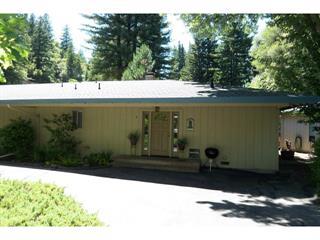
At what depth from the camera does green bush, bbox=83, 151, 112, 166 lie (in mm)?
12972

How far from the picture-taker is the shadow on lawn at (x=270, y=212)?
22.0ft

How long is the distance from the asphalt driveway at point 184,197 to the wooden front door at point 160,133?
6.57 ft

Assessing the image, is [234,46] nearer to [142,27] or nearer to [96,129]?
[142,27]

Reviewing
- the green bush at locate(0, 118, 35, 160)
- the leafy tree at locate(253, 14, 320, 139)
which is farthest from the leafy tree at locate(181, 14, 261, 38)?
the green bush at locate(0, 118, 35, 160)

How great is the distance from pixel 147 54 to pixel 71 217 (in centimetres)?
2325

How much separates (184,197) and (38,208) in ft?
12.6

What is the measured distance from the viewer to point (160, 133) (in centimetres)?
1370

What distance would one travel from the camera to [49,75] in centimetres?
5016

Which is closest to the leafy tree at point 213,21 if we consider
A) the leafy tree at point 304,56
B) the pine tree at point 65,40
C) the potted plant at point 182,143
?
the leafy tree at point 304,56

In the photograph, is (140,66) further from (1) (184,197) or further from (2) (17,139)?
(1) (184,197)

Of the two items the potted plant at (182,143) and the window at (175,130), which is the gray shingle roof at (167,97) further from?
the potted plant at (182,143)

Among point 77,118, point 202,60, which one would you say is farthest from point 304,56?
point 202,60

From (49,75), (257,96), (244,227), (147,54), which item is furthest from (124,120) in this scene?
(49,75)
